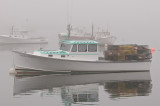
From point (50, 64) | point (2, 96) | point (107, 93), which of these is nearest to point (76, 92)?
point (107, 93)

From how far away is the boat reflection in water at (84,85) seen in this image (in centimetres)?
1830

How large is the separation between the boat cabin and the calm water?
1.62 metres

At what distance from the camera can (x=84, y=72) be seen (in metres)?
25.6

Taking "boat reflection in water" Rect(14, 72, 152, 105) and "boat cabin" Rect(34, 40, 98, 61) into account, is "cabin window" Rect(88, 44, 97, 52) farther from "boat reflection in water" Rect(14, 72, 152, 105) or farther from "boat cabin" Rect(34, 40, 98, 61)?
"boat reflection in water" Rect(14, 72, 152, 105)

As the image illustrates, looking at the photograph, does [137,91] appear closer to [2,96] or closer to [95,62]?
[95,62]

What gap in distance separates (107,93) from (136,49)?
8968 millimetres

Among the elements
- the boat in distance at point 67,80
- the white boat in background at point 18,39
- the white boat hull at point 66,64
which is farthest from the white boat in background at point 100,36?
the boat in distance at point 67,80

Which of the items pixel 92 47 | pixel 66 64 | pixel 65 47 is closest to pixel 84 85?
pixel 66 64

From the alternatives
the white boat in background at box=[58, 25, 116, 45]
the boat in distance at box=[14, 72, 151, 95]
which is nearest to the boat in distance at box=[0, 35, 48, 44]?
the white boat in background at box=[58, 25, 116, 45]

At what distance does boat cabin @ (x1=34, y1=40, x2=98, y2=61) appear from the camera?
24739mm

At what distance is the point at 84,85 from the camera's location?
21453 mm

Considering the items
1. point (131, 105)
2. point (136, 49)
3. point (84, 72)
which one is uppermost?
point (136, 49)

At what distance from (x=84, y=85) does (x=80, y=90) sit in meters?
1.87

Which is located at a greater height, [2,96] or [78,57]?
[78,57]
